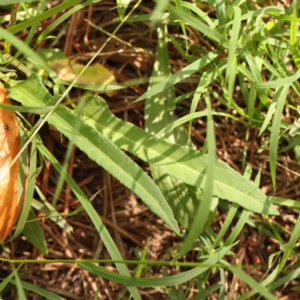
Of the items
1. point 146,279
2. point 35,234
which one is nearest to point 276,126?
point 146,279

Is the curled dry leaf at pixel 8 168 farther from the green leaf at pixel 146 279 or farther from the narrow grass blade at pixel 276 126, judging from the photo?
the narrow grass blade at pixel 276 126

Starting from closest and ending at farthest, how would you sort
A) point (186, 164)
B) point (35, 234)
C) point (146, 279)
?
point (146, 279) → point (186, 164) → point (35, 234)

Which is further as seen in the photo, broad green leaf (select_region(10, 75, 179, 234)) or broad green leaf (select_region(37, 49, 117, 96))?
broad green leaf (select_region(37, 49, 117, 96))

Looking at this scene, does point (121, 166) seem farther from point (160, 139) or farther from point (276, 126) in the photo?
point (276, 126)

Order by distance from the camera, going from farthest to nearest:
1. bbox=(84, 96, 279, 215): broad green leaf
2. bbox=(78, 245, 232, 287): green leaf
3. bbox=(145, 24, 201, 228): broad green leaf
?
bbox=(145, 24, 201, 228): broad green leaf, bbox=(84, 96, 279, 215): broad green leaf, bbox=(78, 245, 232, 287): green leaf

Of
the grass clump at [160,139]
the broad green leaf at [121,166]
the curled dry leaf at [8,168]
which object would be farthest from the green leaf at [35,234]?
the broad green leaf at [121,166]

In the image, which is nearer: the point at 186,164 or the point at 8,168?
the point at 8,168

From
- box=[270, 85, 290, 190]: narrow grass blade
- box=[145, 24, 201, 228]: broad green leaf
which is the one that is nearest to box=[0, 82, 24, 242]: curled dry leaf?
box=[145, 24, 201, 228]: broad green leaf

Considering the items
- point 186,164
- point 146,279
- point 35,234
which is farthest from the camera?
point 35,234

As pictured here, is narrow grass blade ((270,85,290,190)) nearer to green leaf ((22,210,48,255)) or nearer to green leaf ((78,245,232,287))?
green leaf ((78,245,232,287))

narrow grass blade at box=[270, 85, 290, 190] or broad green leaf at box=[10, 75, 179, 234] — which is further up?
narrow grass blade at box=[270, 85, 290, 190]
